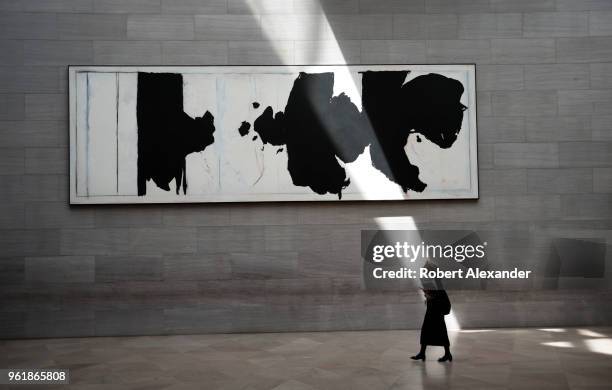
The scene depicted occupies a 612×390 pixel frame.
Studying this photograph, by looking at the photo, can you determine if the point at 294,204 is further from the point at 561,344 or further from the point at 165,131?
the point at 561,344

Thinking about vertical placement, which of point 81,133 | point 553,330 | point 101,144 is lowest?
point 553,330

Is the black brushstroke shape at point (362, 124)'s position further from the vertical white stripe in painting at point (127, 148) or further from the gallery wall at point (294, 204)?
the vertical white stripe in painting at point (127, 148)

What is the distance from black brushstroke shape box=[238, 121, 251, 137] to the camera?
13.2m

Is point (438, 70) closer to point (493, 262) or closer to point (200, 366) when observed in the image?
point (493, 262)

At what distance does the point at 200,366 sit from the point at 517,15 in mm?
10425

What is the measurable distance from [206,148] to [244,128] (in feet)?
3.15

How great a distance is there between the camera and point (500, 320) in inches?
525

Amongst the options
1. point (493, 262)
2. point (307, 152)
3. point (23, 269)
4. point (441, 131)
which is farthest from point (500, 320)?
point (23, 269)

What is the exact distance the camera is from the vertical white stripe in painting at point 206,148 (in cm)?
1314

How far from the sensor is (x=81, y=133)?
42.7 feet

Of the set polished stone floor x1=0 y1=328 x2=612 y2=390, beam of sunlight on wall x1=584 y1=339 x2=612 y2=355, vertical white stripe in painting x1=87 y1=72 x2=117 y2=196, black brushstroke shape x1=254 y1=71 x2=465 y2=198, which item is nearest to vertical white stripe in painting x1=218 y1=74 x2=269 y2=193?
black brushstroke shape x1=254 y1=71 x2=465 y2=198

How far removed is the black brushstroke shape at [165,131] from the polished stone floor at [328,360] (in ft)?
11.6

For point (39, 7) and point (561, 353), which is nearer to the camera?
point (561, 353)

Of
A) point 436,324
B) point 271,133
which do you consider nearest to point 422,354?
point 436,324
